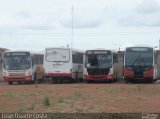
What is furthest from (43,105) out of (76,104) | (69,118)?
(69,118)

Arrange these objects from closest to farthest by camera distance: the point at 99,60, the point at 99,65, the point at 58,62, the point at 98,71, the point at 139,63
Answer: the point at 139,63
the point at 58,62
the point at 98,71
the point at 99,65
the point at 99,60

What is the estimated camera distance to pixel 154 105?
22469mm

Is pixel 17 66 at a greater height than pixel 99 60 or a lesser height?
lesser

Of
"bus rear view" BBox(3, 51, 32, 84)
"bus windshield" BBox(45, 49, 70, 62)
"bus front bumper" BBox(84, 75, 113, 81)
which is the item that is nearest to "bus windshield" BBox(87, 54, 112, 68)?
"bus front bumper" BBox(84, 75, 113, 81)

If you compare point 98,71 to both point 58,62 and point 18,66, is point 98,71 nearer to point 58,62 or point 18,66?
point 58,62

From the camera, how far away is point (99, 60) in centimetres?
4478

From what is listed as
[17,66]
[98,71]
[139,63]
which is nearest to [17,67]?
[17,66]

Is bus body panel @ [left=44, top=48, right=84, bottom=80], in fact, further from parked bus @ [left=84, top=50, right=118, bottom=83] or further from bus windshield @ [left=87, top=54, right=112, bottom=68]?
bus windshield @ [left=87, top=54, right=112, bottom=68]

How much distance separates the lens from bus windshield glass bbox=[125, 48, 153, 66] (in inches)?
1704

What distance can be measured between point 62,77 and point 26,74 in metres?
2.99

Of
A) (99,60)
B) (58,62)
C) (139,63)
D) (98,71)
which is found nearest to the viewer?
(139,63)

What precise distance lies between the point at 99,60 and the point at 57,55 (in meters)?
3.56

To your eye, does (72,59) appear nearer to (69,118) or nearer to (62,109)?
(62,109)

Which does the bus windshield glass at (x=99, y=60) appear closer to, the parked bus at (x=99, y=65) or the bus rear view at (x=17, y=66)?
the parked bus at (x=99, y=65)
